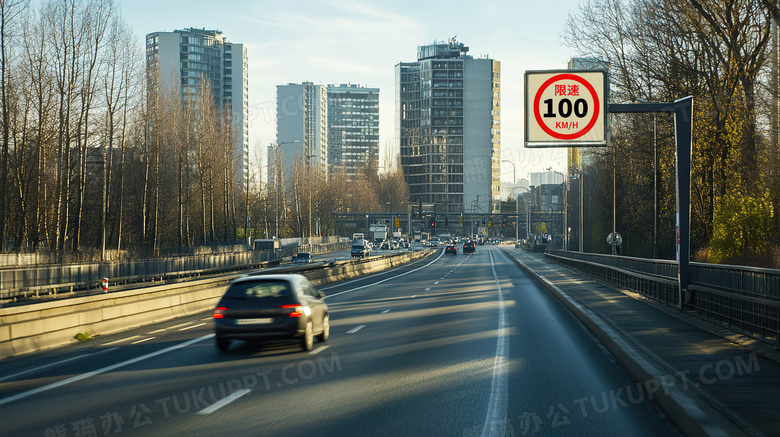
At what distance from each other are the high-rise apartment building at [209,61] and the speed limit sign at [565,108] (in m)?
158

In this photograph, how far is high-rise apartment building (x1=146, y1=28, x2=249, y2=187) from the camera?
18212 cm

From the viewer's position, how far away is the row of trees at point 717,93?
102ft

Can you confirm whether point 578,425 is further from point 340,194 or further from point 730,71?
point 340,194

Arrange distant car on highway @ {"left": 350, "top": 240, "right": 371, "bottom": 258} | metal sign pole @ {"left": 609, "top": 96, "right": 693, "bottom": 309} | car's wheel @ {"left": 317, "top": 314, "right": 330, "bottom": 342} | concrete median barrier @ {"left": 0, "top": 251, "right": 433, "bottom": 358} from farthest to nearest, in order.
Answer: distant car on highway @ {"left": 350, "top": 240, "right": 371, "bottom": 258}, metal sign pole @ {"left": 609, "top": 96, "right": 693, "bottom": 309}, car's wheel @ {"left": 317, "top": 314, "right": 330, "bottom": 342}, concrete median barrier @ {"left": 0, "top": 251, "right": 433, "bottom": 358}

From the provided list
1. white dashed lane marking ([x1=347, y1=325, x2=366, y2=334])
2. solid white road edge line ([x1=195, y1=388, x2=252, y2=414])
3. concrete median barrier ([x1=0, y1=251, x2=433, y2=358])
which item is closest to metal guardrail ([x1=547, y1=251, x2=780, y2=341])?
white dashed lane marking ([x1=347, y1=325, x2=366, y2=334])

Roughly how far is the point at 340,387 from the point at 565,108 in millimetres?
12563

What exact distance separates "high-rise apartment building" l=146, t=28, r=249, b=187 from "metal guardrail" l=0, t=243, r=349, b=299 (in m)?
116

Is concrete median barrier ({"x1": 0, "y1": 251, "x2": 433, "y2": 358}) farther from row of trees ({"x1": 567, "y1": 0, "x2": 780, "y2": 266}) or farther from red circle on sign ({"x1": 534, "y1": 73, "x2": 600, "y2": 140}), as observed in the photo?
row of trees ({"x1": 567, "y1": 0, "x2": 780, "y2": 266})

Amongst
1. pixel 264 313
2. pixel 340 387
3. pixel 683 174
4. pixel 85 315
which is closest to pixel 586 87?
pixel 683 174

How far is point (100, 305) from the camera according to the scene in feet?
62.9

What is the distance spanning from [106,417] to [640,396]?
20.7 feet

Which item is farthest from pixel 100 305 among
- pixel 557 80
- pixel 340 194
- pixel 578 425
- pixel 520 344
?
pixel 340 194

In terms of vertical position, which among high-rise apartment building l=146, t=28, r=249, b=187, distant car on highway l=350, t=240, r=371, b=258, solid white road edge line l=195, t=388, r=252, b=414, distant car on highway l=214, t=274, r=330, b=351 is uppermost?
high-rise apartment building l=146, t=28, r=249, b=187

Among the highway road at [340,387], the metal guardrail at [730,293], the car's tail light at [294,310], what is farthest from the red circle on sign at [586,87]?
the car's tail light at [294,310]
